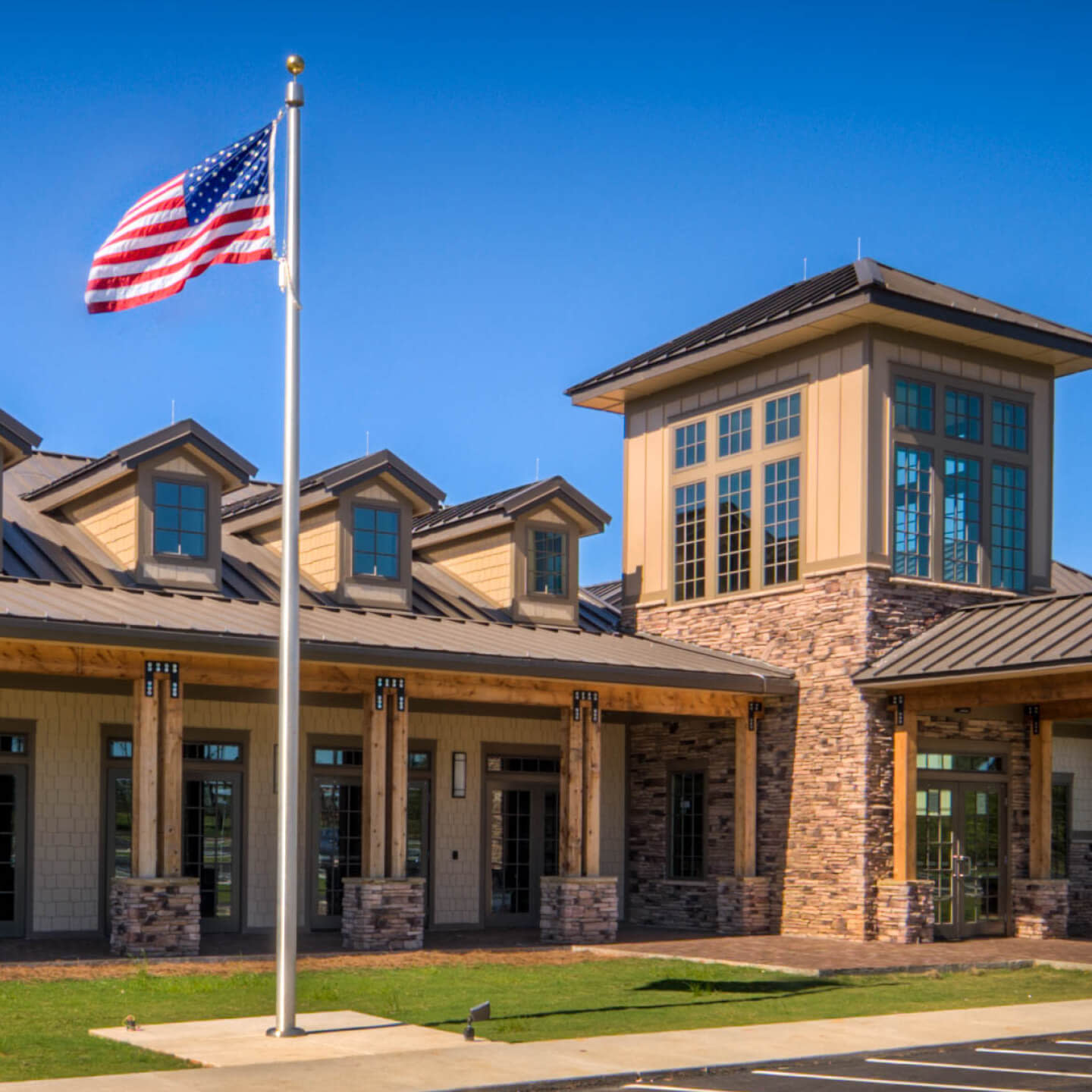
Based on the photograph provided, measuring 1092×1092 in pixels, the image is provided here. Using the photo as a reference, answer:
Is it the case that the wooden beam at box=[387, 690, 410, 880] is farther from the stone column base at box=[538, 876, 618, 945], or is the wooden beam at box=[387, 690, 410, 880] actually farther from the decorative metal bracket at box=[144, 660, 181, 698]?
the decorative metal bracket at box=[144, 660, 181, 698]

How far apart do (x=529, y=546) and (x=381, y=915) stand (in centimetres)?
696

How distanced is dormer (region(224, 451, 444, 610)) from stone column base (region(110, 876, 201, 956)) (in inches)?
220

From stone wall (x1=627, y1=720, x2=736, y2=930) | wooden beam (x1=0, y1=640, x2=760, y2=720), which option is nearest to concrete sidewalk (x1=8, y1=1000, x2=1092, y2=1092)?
wooden beam (x1=0, y1=640, x2=760, y2=720)

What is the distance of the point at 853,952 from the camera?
759 inches

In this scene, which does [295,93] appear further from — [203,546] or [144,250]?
[203,546]

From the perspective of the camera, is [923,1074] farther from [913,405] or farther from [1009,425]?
[1009,425]

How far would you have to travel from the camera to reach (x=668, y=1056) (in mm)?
11672

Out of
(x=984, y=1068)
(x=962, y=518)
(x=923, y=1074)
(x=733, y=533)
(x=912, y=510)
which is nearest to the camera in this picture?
(x=923, y=1074)

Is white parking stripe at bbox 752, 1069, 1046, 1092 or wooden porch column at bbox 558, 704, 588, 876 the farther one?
wooden porch column at bbox 558, 704, 588, 876

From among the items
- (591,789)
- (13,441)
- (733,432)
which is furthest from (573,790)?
(13,441)

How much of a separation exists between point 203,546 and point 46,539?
6.61ft

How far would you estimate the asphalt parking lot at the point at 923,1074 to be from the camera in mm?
10648

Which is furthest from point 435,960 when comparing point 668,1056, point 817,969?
point 668,1056

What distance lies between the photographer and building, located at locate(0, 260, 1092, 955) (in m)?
19.5
